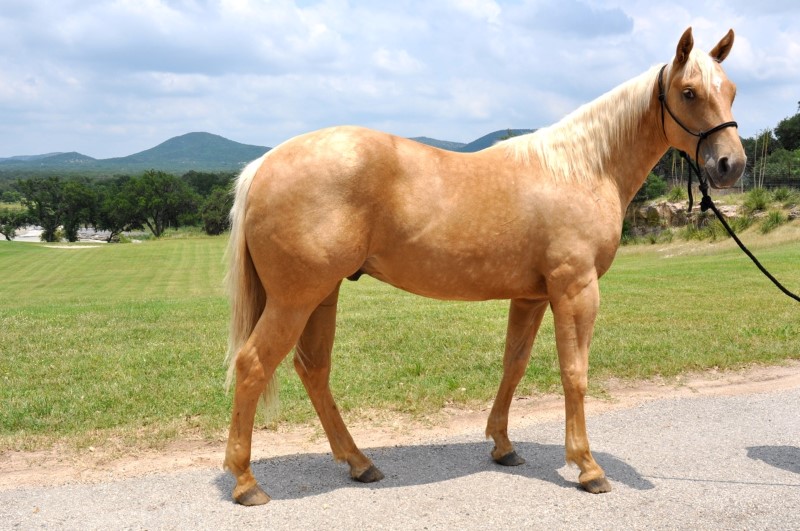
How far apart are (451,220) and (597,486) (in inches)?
74.4

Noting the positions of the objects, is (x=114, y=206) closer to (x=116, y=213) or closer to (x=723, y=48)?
(x=116, y=213)

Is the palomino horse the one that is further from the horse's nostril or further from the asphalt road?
the asphalt road

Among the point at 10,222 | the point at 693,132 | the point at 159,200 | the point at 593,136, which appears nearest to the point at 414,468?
the point at 593,136

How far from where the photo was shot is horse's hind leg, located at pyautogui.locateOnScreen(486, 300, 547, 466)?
449cm

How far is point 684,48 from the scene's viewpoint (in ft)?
12.4

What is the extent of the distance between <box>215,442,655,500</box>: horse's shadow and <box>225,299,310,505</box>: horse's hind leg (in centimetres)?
19

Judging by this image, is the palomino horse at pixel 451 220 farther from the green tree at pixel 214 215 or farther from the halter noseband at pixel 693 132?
the green tree at pixel 214 215

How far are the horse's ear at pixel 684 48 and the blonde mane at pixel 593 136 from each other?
220mm

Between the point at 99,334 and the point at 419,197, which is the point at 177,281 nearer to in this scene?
the point at 99,334

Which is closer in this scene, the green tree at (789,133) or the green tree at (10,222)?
the green tree at (789,133)

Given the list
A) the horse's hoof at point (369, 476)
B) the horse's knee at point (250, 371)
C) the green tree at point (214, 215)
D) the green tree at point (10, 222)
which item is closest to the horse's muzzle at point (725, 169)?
the horse's hoof at point (369, 476)

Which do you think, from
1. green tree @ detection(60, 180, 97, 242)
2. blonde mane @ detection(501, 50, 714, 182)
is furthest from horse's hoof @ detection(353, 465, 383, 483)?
green tree @ detection(60, 180, 97, 242)

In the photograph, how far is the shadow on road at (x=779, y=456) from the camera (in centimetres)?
445

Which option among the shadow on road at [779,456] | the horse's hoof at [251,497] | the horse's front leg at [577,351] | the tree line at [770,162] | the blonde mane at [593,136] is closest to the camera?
the horse's hoof at [251,497]
